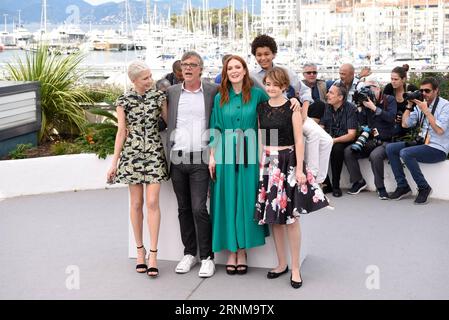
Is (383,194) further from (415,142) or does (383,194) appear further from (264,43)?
(264,43)

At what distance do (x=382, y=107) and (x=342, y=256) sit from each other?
9.53ft

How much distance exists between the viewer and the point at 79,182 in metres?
8.24

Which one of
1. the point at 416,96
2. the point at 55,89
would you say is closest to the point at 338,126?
the point at 416,96

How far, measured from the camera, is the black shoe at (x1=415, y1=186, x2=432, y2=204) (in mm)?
7340

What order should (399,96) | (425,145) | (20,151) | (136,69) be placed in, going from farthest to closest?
(20,151)
(399,96)
(425,145)
(136,69)

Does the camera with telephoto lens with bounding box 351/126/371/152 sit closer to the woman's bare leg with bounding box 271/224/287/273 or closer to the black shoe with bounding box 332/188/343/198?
the black shoe with bounding box 332/188/343/198

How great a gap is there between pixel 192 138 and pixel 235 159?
1.10 ft

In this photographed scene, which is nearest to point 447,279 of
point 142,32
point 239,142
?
point 239,142

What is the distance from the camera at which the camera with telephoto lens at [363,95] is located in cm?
793

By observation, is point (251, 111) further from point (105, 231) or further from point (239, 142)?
point (105, 231)

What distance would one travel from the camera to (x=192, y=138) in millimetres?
5059

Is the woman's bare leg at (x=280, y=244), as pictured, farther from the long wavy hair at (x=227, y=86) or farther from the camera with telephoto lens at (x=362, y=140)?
the camera with telephoto lens at (x=362, y=140)

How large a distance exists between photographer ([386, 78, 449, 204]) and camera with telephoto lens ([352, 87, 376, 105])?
0.48 metres

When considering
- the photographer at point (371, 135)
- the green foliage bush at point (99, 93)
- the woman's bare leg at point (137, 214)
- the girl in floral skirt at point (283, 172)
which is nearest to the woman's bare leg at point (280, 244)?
the girl in floral skirt at point (283, 172)
